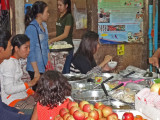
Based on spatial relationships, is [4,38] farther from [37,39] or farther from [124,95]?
[37,39]

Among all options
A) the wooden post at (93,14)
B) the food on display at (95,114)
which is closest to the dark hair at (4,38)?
the food on display at (95,114)

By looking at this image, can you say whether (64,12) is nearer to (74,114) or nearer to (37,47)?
(37,47)

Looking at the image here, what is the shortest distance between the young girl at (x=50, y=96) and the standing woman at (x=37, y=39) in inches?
70.3

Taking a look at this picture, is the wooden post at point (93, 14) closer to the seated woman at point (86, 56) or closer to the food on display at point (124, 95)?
the seated woman at point (86, 56)

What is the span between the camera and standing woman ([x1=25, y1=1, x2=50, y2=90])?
13.3ft

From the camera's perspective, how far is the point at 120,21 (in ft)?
17.7

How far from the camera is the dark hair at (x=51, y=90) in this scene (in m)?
2.22

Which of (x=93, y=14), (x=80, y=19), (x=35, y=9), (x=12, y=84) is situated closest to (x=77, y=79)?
(x=12, y=84)

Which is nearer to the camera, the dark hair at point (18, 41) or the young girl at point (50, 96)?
the young girl at point (50, 96)

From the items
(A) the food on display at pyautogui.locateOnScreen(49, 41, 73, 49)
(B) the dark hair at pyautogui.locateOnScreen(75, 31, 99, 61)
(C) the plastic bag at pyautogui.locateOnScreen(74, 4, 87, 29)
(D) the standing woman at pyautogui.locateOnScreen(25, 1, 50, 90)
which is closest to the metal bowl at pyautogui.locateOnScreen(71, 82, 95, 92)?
(B) the dark hair at pyautogui.locateOnScreen(75, 31, 99, 61)

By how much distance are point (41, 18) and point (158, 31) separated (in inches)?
92.8

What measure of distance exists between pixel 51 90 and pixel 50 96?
0.17 ft

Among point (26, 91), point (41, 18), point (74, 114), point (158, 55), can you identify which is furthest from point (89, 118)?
point (41, 18)

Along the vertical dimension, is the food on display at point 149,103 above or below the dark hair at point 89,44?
below
